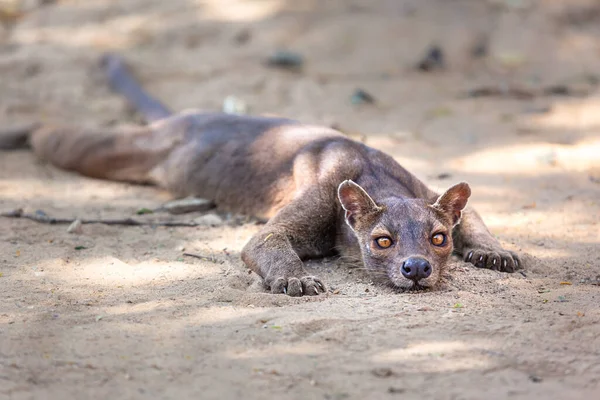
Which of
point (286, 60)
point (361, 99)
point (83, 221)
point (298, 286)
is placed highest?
point (286, 60)

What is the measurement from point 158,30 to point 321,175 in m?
5.34

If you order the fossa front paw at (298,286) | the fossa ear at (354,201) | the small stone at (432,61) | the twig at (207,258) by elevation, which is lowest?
the twig at (207,258)

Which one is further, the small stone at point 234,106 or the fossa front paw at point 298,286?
the small stone at point 234,106

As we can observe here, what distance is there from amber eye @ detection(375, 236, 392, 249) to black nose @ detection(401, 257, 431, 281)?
0.95 ft

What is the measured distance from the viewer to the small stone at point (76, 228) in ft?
17.8

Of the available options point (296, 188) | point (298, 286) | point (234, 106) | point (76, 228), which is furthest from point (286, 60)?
point (298, 286)

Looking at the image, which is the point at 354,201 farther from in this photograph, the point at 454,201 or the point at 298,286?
the point at 298,286

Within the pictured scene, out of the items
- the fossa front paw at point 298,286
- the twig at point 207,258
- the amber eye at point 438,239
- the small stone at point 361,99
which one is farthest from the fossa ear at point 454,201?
the small stone at point 361,99

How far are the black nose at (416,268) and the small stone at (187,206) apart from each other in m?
2.36

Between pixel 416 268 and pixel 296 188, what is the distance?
1.54 meters

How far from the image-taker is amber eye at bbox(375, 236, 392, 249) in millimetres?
4711

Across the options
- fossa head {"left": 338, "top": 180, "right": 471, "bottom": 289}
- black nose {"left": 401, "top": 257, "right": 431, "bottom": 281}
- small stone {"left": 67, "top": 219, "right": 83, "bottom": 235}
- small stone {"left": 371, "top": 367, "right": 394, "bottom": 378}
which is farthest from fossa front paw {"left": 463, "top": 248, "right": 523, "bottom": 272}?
small stone {"left": 67, "top": 219, "right": 83, "bottom": 235}

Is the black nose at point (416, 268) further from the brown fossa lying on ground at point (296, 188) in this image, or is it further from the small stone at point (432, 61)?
the small stone at point (432, 61)

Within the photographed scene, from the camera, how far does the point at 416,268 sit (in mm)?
4395
